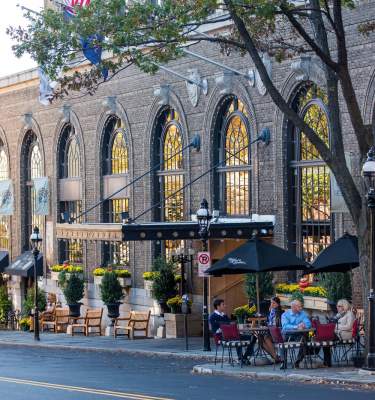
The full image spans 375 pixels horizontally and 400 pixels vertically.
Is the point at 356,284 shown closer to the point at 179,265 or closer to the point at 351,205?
the point at 351,205

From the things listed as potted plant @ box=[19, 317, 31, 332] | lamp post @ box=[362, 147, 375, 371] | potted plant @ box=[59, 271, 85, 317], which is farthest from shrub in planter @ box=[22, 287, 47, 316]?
lamp post @ box=[362, 147, 375, 371]

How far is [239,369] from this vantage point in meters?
23.7

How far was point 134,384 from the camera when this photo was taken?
21531 millimetres

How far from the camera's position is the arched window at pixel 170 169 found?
1506 inches

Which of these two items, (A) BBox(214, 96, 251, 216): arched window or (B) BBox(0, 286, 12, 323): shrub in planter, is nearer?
(A) BBox(214, 96, 251, 216): arched window

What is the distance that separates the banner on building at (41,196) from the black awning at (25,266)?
1.97 meters

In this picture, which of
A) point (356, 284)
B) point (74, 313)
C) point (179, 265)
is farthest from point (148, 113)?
point (356, 284)

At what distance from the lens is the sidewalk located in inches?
834

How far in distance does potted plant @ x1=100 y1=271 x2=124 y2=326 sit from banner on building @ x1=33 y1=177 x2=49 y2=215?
7.46 metres

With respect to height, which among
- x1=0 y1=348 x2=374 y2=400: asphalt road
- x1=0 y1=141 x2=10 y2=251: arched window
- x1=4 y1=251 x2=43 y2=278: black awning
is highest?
x1=0 y1=141 x2=10 y2=251: arched window

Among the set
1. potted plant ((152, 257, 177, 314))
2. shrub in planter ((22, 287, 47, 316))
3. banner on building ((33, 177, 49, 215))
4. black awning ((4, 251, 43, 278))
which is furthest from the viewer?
black awning ((4, 251, 43, 278))

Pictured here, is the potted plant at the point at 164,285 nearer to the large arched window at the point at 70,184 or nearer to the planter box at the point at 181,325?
the planter box at the point at 181,325

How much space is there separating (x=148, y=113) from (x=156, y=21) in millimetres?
16526

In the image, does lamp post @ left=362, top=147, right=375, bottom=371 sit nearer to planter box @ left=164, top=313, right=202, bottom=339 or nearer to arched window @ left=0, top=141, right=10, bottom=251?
planter box @ left=164, top=313, right=202, bottom=339
